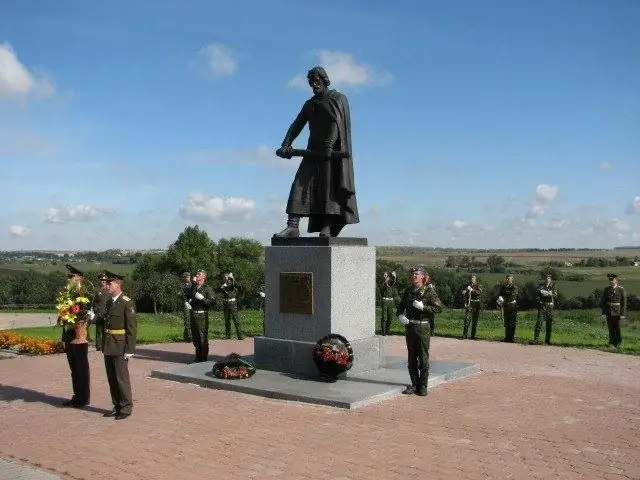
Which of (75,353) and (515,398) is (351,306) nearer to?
(515,398)

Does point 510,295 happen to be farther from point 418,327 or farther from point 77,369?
point 77,369

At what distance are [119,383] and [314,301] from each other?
329 centimetres

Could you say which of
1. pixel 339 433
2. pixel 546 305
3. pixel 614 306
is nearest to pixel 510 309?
pixel 546 305

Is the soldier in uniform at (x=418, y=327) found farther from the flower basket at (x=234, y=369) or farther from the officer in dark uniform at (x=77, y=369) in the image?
the officer in dark uniform at (x=77, y=369)

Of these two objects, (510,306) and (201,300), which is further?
(510,306)

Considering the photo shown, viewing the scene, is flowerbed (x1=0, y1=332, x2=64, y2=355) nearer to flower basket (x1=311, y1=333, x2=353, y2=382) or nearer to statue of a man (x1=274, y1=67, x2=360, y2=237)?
statue of a man (x1=274, y1=67, x2=360, y2=237)

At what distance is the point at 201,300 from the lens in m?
12.7

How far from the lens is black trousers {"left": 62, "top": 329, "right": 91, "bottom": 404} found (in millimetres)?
8977

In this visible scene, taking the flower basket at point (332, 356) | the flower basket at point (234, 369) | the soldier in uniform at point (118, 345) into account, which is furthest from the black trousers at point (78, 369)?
the flower basket at point (332, 356)

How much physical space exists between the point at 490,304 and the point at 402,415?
2022cm

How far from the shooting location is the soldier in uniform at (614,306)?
614 inches

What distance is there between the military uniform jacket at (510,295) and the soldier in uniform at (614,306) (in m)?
2.07

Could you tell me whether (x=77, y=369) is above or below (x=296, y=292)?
below

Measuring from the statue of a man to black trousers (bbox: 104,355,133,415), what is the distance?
357 centimetres
